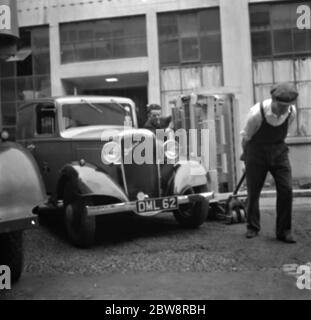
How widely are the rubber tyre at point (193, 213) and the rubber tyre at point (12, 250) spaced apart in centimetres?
257

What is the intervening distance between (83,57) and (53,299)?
4.97 metres

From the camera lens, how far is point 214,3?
9.20 meters

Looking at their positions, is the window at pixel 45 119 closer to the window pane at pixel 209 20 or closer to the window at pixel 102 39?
the window at pixel 102 39

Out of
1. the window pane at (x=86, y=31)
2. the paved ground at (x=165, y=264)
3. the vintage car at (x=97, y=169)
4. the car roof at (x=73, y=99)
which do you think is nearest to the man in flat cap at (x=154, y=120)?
the vintage car at (x=97, y=169)

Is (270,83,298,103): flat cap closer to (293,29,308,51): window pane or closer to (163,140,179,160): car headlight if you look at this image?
(163,140,179,160): car headlight

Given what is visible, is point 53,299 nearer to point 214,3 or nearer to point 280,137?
point 280,137

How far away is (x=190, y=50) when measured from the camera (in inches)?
469

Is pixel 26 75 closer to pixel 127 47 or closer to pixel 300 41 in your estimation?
pixel 127 47

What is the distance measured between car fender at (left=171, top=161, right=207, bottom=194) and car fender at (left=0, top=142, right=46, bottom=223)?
256 cm

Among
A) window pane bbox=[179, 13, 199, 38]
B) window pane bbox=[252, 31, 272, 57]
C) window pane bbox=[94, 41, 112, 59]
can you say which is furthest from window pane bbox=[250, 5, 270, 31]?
window pane bbox=[94, 41, 112, 59]

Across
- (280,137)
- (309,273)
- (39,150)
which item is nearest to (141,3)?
(39,150)

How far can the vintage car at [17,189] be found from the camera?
3.32m

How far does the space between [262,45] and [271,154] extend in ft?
23.7

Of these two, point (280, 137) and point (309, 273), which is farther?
point (280, 137)
